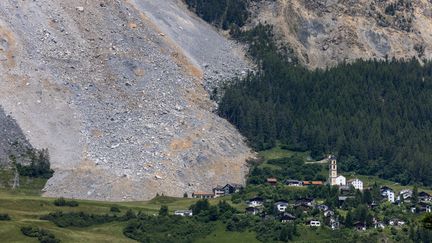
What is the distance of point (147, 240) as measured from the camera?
200 meters

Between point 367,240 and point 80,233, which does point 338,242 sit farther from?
point 80,233

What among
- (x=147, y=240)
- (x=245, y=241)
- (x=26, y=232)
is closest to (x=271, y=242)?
(x=245, y=241)

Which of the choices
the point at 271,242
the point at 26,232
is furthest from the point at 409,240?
the point at 26,232

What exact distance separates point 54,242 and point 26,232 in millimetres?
3993

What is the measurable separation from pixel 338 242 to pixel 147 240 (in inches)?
929

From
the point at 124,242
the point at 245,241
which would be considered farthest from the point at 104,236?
the point at 245,241

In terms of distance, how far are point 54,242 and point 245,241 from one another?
935 inches

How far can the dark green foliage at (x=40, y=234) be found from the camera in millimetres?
193375

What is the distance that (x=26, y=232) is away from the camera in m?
195

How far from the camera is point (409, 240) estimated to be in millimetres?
198500

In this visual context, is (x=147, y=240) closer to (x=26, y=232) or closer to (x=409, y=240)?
(x=26, y=232)

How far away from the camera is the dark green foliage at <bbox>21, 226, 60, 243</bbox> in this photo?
634ft

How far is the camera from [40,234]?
19462 cm

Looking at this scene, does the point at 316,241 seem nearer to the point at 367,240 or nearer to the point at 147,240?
the point at 367,240
